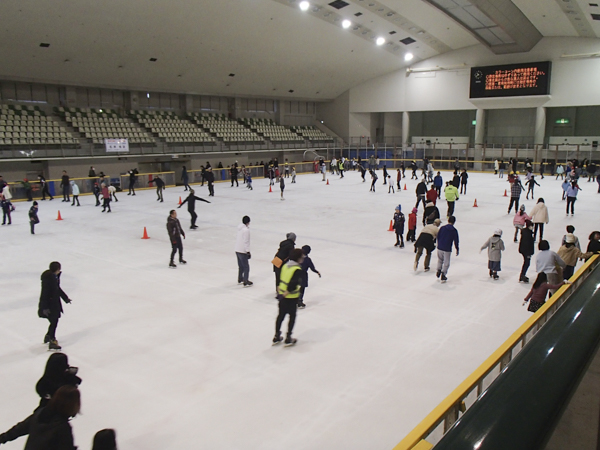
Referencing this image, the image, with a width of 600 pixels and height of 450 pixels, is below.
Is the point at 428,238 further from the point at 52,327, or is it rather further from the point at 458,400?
the point at 458,400

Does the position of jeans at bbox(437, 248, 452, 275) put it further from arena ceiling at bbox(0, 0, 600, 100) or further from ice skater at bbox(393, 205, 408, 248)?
arena ceiling at bbox(0, 0, 600, 100)

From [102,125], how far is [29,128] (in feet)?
16.3

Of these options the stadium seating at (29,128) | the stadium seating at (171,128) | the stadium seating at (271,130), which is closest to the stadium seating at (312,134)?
the stadium seating at (271,130)

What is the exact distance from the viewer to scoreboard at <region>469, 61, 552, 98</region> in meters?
36.2

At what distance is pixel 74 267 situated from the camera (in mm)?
11539

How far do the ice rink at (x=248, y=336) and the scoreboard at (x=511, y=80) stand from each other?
1034 inches

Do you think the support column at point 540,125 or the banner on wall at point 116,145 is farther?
the support column at point 540,125

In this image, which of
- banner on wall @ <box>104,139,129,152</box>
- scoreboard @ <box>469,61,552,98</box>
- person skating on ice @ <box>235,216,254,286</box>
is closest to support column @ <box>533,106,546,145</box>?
scoreboard @ <box>469,61,552,98</box>

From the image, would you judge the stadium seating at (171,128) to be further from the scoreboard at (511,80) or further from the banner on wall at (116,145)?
the scoreboard at (511,80)

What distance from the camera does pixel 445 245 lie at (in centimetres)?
977

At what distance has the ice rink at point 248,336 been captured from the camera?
510 centimetres

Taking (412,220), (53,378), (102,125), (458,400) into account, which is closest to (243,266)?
(412,220)

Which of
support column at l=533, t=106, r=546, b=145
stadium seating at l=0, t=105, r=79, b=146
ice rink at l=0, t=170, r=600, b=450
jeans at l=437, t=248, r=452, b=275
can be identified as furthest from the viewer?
support column at l=533, t=106, r=546, b=145

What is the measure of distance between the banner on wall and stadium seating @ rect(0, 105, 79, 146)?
1.79 m
